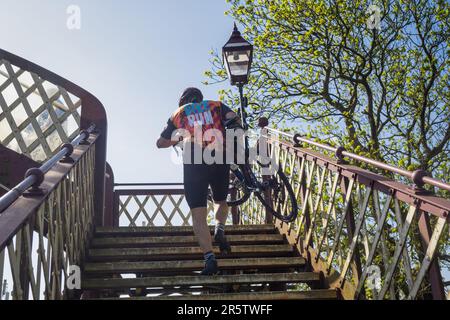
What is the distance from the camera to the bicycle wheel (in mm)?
4659

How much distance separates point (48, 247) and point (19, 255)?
27.4 inches

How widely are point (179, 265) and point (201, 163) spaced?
0.93 m

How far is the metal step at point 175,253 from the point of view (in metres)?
3.88

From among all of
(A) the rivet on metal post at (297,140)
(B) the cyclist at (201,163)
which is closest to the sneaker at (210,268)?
(B) the cyclist at (201,163)

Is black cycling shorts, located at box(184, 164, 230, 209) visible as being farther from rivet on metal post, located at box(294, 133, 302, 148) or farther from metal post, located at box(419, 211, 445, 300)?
metal post, located at box(419, 211, 445, 300)

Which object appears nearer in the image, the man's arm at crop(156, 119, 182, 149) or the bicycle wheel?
the man's arm at crop(156, 119, 182, 149)

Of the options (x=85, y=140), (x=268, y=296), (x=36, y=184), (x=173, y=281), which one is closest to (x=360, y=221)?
(x=268, y=296)

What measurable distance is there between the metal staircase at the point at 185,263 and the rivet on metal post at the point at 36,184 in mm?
923

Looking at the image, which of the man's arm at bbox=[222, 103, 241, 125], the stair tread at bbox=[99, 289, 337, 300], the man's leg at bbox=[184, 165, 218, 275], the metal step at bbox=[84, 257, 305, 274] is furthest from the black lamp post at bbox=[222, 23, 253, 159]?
the stair tread at bbox=[99, 289, 337, 300]

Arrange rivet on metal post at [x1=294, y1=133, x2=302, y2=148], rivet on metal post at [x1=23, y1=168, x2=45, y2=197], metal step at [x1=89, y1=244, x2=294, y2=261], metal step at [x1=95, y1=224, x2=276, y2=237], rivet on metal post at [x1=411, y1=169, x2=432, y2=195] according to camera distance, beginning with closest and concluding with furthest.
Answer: rivet on metal post at [x1=411, y1=169, x2=432, y2=195] → rivet on metal post at [x1=23, y1=168, x2=45, y2=197] → metal step at [x1=89, y1=244, x2=294, y2=261] → metal step at [x1=95, y1=224, x2=276, y2=237] → rivet on metal post at [x1=294, y1=133, x2=302, y2=148]

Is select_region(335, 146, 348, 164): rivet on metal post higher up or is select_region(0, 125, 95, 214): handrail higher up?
select_region(0, 125, 95, 214): handrail

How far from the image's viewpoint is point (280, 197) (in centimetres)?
Answer: 522
